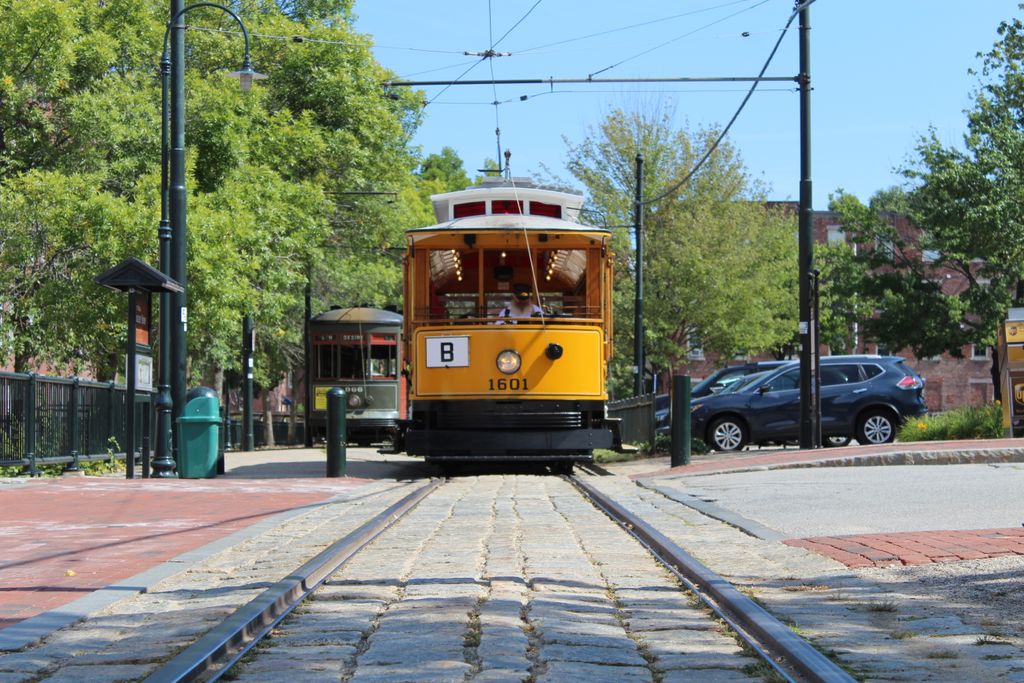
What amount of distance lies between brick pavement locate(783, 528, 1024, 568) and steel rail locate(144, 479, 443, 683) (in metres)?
3.01

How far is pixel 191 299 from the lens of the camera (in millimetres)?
26781

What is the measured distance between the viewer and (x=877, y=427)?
24.3 metres

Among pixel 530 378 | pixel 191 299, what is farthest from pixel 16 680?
pixel 191 299

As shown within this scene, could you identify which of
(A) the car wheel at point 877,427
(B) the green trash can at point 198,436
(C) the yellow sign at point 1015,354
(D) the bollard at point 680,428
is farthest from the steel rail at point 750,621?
(A) the car wheel at point 877,427

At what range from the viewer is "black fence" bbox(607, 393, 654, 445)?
76.6 feet

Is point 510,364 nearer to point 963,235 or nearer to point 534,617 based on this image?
point 534,617

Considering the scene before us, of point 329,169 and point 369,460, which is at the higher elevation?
point 329,169

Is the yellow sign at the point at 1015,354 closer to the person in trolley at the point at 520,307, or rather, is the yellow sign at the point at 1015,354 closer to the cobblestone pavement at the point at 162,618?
the person in trolley at the point at 520,307

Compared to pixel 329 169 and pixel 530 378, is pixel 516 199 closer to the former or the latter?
pixel 530 378

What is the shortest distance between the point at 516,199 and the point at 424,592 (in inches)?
481

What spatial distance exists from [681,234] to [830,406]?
2108 centimetres

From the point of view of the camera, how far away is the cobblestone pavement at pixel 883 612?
18.3ft

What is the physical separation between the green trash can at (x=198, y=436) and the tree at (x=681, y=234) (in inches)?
1014

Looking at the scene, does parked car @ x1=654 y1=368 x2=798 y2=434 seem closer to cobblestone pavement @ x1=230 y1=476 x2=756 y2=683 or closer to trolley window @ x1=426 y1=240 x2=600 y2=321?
trolley window @ x1=426 y1=240 x2=600 y2=321
